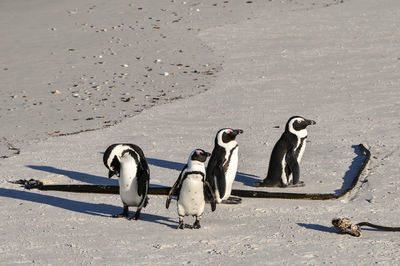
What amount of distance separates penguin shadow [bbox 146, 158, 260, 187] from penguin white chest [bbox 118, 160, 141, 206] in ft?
6.08

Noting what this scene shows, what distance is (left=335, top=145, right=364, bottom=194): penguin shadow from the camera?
9297 mm

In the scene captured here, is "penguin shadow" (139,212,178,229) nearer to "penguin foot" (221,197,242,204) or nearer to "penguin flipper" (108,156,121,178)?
"penguin flipper" (108,156,121,178)

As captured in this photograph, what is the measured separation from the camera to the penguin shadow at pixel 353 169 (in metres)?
9.30

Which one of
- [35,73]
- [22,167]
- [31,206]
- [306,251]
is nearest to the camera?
[306,251]

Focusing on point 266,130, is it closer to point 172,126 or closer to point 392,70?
point 172,126

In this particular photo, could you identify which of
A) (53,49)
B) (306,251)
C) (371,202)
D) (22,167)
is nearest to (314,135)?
(371,202)

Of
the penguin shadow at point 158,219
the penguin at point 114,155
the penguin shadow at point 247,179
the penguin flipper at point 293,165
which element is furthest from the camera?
the penguin shadow at point 247,179

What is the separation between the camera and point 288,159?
30.6 ft

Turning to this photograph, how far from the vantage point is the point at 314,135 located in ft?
38.1

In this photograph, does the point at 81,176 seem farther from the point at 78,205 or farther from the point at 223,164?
the point at 223,164

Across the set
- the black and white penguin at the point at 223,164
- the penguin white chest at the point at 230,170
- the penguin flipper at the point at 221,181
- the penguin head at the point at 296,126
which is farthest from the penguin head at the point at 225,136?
the penguin head at the point at 296,126

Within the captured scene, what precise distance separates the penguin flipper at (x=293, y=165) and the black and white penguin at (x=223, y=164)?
0.70 metres

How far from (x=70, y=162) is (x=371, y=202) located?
13.5 ft

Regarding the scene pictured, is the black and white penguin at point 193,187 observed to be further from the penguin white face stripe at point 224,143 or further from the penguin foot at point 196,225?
the penguin white face stripe at point 224,143
